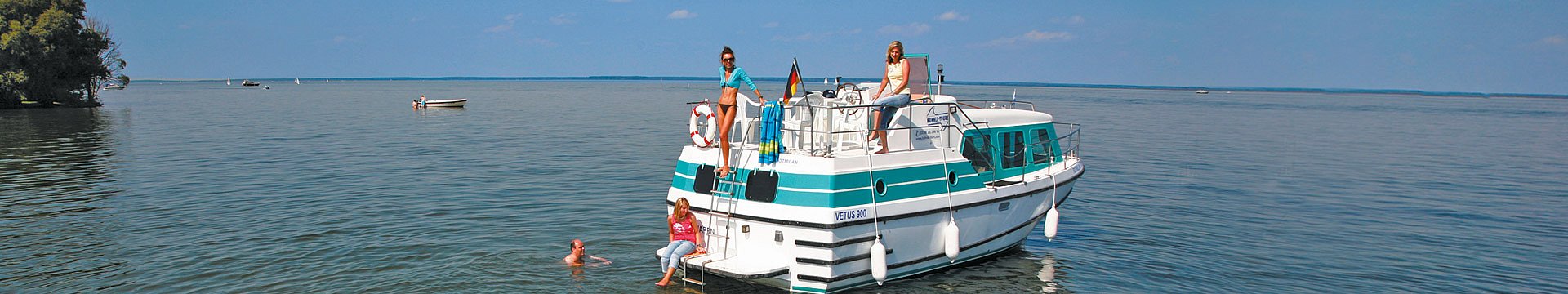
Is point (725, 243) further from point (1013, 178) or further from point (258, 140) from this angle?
point (258, 140)

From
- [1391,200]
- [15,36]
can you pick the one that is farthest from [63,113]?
[1391,200]

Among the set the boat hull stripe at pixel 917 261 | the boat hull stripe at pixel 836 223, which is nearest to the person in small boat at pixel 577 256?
the boat hull stripe at pixel 836 223

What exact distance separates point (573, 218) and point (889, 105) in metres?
7.71

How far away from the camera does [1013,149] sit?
13.9 m

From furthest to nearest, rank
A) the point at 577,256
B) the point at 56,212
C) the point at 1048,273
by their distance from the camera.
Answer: the point at 56,212, the point at 1048,273, the point at 577,256

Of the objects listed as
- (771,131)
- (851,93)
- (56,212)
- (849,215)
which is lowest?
(56,212)

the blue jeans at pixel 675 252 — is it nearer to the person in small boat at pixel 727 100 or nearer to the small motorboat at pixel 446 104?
the person in small boat at pixel 727 100

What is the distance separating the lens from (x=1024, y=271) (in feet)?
43.2

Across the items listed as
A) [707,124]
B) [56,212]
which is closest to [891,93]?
[707,124]

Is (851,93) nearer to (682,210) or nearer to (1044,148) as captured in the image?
(1044,148)

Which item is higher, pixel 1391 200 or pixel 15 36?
pixel 15 36

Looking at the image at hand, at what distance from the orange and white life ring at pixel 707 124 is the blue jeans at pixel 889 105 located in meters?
2.11

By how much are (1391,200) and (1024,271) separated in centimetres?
1407

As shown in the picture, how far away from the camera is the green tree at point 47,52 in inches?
2111
